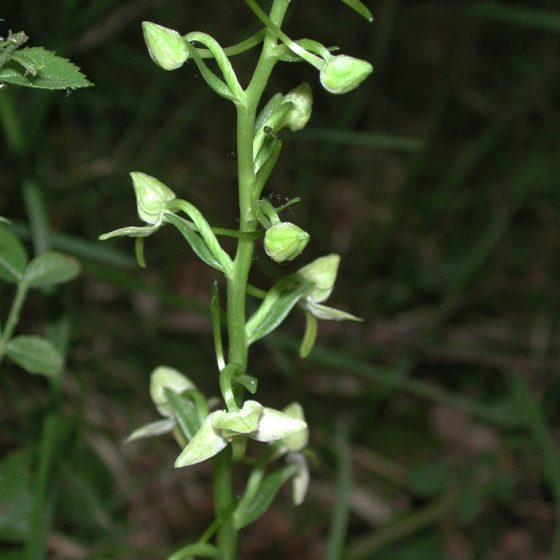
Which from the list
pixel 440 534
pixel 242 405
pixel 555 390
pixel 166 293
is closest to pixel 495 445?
pixel 555 390

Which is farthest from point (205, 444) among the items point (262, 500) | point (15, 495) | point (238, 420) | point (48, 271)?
point (15, 495)

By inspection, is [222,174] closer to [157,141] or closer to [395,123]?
[157,141]

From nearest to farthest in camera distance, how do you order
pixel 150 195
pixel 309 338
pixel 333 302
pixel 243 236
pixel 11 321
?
pixel 243 236
pixel 150 195
pixel 11 321
pixel 309 338
pixel 333 302

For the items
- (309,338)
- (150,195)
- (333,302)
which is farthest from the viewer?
(333,302)

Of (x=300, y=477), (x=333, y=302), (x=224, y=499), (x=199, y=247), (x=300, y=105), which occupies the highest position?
(x=300, y=105)

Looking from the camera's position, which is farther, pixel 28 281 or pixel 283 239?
pixel 28 281

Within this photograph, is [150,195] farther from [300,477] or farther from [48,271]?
[300,477]

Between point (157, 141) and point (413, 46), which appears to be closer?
point (157, 141)

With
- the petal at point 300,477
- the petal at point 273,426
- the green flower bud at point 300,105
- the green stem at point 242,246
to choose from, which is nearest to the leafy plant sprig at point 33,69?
the green stem at point 242,246
